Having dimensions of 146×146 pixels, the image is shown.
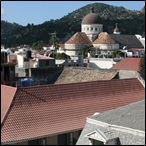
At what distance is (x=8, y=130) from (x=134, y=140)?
791 cm

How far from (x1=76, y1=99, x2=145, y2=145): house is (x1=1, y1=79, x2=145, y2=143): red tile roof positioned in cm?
514

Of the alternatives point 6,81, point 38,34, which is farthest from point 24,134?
point 38,34

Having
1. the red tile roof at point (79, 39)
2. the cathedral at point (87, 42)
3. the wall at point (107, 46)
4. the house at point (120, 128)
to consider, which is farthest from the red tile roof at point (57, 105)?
the wall at point (107, 46)

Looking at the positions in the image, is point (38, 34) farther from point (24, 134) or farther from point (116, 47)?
point (24, 134)

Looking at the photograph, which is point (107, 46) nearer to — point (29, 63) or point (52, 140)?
point (29, 63)

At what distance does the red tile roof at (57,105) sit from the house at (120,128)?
16.9 feet

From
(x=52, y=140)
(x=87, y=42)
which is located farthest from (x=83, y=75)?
(x=87, y=42)

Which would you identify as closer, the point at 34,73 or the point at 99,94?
the point at 99,94

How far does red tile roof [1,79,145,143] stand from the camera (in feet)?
56.0

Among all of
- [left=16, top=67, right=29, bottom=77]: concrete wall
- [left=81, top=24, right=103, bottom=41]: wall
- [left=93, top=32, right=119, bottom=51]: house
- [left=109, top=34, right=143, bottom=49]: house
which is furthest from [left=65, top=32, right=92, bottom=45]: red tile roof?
[left=16, top=67, right=29, bottom=77]: concrete wall

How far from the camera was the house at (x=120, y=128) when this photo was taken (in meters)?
10.5

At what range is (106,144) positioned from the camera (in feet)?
34.8

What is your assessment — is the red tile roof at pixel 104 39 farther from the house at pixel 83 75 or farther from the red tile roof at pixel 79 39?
the house at pixel 83 75

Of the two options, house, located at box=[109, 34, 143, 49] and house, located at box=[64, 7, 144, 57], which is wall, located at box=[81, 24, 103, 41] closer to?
house, located at box=[64, 7, 144, 57]
